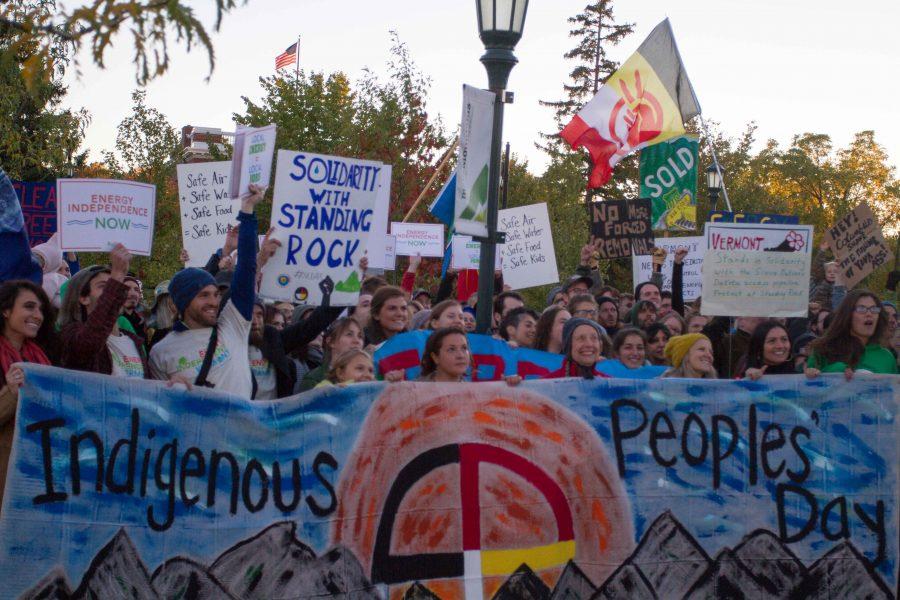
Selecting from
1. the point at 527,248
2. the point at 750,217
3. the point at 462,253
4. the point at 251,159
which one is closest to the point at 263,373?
the point at 251,159

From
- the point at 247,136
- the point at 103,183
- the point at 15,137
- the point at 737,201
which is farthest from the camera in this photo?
the point at 737,201

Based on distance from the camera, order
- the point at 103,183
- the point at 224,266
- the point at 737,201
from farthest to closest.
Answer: the point at 737,201
the point at 224,266
the point at 103,183

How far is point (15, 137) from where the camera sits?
1561 centimetres

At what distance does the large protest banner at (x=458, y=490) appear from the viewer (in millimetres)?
5273

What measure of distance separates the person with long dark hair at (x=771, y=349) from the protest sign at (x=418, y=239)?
669 centimetres

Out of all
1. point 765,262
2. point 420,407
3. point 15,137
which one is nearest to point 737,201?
point 15,137

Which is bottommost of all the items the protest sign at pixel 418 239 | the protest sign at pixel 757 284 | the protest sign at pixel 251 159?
the protest sign at pixel 757 284

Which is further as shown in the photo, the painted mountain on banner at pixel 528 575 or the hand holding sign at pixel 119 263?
the hand holding sign at pixel 119 263

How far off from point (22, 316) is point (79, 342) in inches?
11.7

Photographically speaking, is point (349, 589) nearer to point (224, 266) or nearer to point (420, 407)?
point (420, 407)

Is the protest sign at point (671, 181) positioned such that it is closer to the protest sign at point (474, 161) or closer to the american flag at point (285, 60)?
the protest sign at point (474, 161)

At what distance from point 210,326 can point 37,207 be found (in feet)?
16.1

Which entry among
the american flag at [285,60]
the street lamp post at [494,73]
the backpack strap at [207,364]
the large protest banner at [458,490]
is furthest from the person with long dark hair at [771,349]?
the american flag at [285,60]

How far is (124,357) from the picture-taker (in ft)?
19.4
